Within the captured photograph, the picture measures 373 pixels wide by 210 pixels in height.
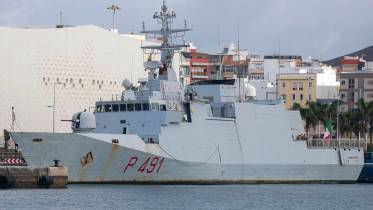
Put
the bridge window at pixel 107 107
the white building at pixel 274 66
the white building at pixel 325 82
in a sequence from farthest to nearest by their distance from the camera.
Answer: the white building at pixel 274 66 → the white building at pixel 325 82 → the bridge window at pixel 107 107

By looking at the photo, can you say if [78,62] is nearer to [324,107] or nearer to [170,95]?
[324,107]

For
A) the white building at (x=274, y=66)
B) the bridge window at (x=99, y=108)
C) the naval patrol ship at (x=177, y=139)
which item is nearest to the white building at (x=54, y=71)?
the white building at (x=274, y=66)

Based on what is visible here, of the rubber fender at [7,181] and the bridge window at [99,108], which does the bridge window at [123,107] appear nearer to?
the bridge window at [99,108]

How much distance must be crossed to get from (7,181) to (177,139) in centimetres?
957

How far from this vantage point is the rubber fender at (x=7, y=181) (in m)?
57.8

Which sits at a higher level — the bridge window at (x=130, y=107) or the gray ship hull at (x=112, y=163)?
the bridge window at (x=130, y=107)

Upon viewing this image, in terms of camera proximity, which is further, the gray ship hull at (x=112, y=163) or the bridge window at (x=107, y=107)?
the bridge window at (x=107, y=107)

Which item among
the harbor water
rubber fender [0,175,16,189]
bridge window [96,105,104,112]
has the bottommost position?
the harbor water

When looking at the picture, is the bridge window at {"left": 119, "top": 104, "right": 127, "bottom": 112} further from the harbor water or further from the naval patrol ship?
the harbor water

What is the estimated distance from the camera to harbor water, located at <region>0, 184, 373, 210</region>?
1987 inches

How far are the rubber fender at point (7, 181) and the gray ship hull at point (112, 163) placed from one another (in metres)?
1.57

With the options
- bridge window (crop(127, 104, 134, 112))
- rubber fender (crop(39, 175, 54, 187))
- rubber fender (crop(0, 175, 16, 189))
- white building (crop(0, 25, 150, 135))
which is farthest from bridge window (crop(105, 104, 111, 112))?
white building (crop(0, 25, 150, 135))

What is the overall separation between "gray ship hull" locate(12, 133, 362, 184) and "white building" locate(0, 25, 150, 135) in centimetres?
4971

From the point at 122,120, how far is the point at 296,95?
212 ft
